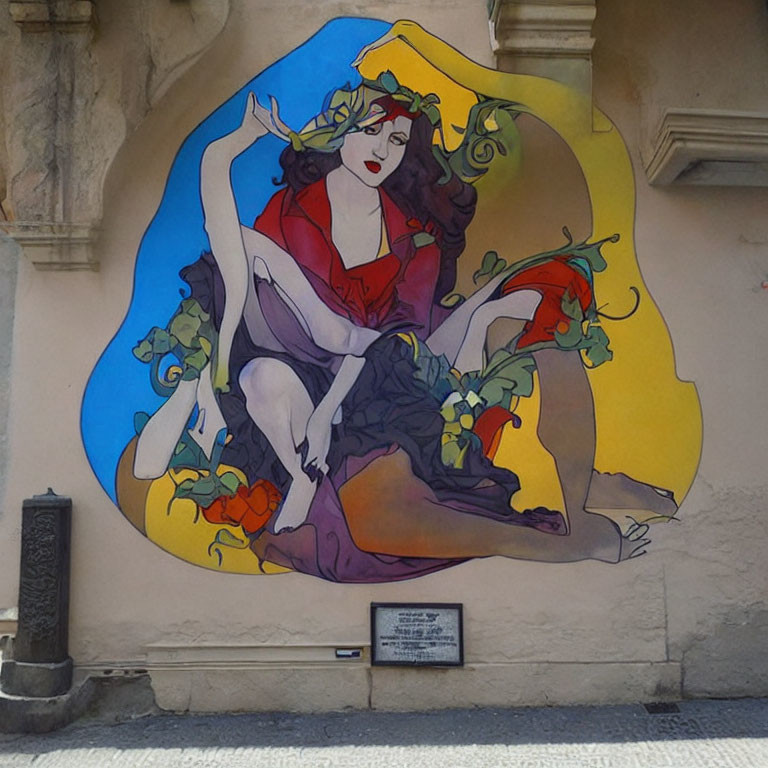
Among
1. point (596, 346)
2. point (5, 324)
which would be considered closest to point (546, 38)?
point (596, 346)

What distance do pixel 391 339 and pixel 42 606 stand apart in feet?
8.93

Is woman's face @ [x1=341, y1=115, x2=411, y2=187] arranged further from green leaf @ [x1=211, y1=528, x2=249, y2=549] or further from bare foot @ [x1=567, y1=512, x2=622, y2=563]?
bare foot @ [x1=567, y1=512, x2=622, y2=563]

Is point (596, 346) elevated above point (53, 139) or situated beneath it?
situated beneath

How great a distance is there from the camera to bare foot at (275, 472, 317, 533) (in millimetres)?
4824

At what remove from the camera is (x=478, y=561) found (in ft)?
15.8

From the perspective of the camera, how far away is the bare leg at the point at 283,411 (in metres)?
4.85

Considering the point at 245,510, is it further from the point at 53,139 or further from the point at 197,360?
the point at 53,139

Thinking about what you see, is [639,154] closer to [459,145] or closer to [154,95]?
[459,145]

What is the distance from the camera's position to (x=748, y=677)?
4738 millimetres

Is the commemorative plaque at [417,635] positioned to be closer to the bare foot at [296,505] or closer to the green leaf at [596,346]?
the bare foot at [296,505]

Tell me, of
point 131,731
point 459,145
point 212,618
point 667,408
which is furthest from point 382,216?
point 131,731

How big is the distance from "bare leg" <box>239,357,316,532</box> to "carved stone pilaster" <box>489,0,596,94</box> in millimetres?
2550

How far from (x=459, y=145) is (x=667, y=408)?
220cm

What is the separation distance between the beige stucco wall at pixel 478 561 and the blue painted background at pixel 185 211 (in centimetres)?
9
